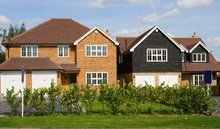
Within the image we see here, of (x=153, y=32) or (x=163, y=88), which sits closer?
(x=163, y=88)

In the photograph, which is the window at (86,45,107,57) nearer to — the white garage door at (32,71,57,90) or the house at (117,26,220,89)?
the house at (117,26,220,89)

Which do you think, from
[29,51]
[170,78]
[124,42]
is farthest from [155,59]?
[29,51]

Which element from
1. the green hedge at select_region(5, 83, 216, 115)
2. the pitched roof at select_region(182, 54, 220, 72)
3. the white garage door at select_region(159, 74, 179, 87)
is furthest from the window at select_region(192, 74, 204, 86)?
the green hedge at select_region(5, 83, 216, 115)

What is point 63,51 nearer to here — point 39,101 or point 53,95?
point 39,101

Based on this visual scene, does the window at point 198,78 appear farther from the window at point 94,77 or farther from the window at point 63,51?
the window at point 63,51

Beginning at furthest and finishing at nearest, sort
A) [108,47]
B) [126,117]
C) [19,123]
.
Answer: [108,47] → [126,117] → [19,123]

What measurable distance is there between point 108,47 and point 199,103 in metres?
26.8

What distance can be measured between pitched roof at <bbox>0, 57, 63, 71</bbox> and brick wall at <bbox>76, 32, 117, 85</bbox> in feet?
11.4


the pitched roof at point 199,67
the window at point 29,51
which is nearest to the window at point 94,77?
the window at point 29,51

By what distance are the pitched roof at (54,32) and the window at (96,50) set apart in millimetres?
2150

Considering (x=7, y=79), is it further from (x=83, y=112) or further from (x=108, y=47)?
(x=83, y=112)

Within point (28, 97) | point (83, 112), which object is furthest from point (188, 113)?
point (28, 97)

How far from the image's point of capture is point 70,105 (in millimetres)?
26141

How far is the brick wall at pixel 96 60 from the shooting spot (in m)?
52.3
